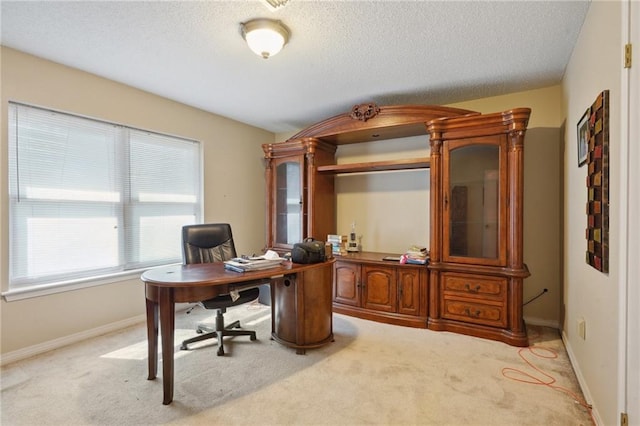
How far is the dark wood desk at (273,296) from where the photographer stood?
1871 mm

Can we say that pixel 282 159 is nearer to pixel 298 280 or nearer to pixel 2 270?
pixel 298 280

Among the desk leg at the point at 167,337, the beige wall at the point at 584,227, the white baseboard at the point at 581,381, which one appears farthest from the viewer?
the desk leg at the point at 167,337

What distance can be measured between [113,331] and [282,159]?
2.68 metres

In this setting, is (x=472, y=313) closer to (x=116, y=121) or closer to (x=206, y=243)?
(x=206, y=243)

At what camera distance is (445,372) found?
2.24 m

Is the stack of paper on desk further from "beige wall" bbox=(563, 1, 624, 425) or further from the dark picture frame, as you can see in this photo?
the dark picture frame

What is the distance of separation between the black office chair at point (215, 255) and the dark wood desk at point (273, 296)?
0.28 m

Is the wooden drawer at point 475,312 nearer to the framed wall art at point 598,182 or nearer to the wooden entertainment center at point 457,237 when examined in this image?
the wooden entertainment center at point 457,237

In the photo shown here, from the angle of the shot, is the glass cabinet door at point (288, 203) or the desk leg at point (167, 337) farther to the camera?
the glass cabinet door at point (288, 203)

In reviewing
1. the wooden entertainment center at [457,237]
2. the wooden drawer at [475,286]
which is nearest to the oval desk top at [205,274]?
the wooden entertainment center at [457,237]

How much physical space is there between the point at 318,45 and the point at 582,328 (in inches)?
107

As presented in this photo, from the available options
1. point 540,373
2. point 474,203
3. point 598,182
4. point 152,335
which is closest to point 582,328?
point 540,373

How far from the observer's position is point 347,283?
11.6ft

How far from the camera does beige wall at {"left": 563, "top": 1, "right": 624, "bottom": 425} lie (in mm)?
1419
